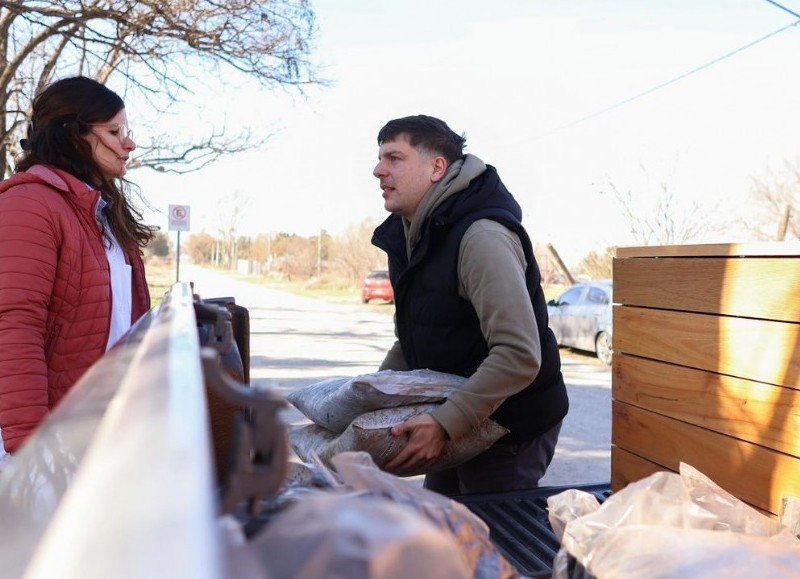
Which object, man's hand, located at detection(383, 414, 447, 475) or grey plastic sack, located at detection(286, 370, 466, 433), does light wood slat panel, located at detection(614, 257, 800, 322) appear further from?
man's hand, located at detection(383, 414, 447, 475)

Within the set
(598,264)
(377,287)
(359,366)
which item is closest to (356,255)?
(377,287)

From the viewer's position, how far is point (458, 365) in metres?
2.62

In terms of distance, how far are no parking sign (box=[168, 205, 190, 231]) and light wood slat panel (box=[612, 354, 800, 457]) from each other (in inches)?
772

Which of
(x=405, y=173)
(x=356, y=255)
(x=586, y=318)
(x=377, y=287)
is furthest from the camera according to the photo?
(x=356, y=255)

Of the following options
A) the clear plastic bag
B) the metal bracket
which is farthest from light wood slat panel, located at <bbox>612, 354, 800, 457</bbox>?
the metal bracket

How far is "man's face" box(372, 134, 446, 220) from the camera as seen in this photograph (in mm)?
2701

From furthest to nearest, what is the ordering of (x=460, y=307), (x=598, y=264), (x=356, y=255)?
(x=356, y=255)
(x=598, y=264)
(x=460, y=307)

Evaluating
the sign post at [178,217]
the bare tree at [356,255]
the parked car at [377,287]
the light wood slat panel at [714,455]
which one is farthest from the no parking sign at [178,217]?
the bare tree at [356,255]

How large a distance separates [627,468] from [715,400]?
0.52 m

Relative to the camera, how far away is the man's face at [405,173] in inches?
106

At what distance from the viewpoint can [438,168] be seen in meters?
2.74

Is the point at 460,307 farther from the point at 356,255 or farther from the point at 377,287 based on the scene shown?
the point at 356,255

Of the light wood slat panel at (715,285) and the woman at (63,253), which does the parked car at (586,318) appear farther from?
the woman at (63,253)

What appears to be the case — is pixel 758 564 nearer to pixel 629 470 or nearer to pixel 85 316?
pixel 629 470
